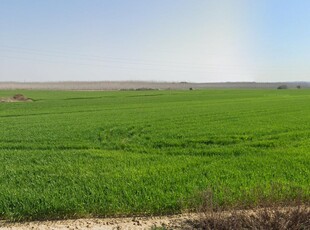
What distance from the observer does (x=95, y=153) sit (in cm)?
969

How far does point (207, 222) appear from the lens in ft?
13.9

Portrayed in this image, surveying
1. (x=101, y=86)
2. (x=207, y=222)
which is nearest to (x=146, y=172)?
(x=207, y=222)

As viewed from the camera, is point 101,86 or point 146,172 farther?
point 101,86

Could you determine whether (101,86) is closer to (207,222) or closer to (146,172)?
(146,172)

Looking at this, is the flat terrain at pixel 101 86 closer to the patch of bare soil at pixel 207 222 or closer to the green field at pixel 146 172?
the green field at pixel 146 172

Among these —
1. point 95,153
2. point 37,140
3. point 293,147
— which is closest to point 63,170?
point 95,153

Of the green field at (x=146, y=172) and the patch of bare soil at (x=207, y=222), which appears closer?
the patch of bare soil at (x=207, y=222)

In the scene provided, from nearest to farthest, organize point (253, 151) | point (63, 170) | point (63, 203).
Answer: point (63, 203) → point (63, 170) → point (253, 151)

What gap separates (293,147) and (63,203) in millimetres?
8572

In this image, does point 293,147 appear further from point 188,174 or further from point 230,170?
point 188,174

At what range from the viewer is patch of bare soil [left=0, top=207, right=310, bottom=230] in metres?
4.10

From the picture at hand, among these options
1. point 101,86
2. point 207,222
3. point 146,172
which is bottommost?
point 146,172

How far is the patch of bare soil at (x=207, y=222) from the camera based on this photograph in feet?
13.5

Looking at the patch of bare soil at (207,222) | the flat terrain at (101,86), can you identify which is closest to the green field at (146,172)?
the patch of bare soil at (207,222)
